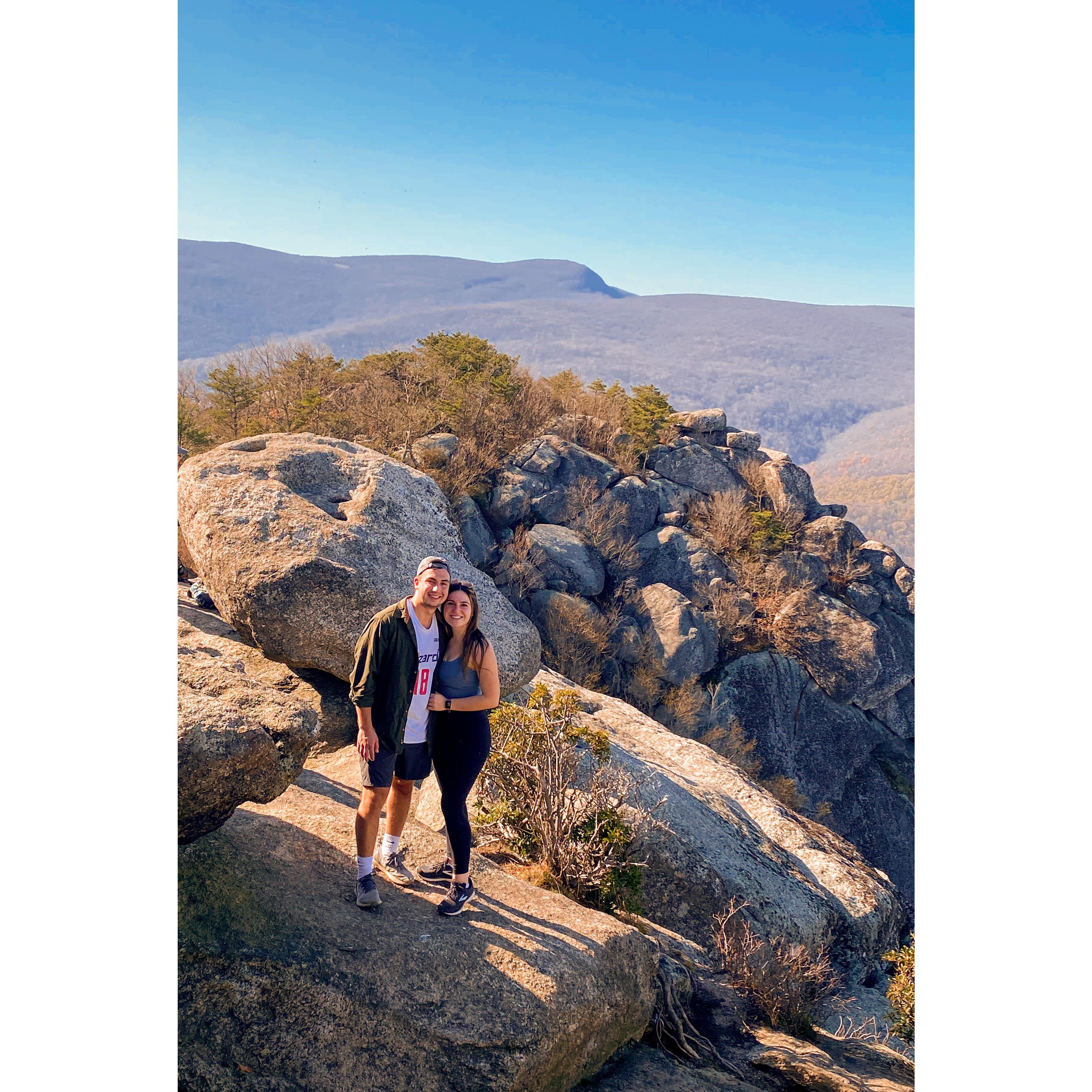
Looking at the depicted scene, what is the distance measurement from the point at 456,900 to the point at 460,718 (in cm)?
98

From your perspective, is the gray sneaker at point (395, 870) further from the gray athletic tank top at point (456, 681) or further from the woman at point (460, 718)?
the gray athletic tank top at point (456, 681)

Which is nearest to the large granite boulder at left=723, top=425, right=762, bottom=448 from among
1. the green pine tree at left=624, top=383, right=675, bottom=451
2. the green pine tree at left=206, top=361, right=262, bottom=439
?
the green pine tree at left=624, top=383, right=675, bottom=451

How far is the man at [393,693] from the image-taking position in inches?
170

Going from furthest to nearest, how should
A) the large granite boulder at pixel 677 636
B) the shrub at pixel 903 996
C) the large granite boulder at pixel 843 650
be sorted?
the large granite boulder at pixel 843 650
the large granite boulder at pixel 677 636
the shrub at pixel 903 996

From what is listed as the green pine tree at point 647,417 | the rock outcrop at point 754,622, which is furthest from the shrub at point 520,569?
the green pine tree at point 647,417

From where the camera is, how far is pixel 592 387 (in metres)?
28.8

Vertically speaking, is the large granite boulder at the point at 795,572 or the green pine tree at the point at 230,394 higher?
the green pine tree at the point at 230,394

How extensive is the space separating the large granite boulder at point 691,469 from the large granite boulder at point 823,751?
19.2ft

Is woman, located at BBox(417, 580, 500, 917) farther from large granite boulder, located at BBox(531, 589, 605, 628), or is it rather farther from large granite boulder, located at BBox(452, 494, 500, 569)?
large granite boulder, located at BBox(531, 589, 605, 628)

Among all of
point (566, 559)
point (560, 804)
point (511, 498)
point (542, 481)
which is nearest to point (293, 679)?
point (560, 804)

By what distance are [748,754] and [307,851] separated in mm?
16907

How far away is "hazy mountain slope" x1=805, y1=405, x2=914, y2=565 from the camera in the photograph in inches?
2704
